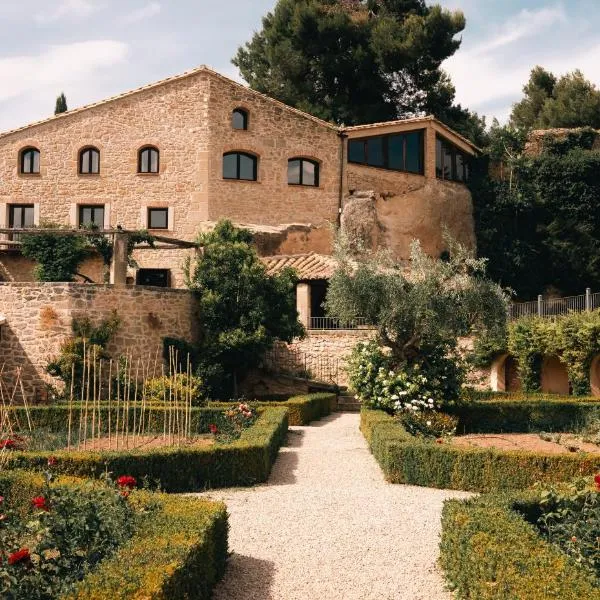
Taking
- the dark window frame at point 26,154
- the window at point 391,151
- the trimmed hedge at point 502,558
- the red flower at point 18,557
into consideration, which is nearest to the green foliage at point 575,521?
the trimmed hedge at point 502,558

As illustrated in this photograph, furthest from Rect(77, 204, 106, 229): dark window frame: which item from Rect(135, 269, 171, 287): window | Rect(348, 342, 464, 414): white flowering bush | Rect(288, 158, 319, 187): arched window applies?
Rect(348, 342, 464, 414): white flowering bush

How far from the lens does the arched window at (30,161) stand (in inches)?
1085

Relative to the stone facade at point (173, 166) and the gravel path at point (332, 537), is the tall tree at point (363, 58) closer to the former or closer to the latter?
the stone facade at point (173, 166)

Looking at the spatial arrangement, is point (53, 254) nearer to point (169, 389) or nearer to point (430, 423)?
point (169, 389)

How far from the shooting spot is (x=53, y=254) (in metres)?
24.0

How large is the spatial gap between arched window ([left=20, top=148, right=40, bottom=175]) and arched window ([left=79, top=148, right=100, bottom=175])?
171 centimetres

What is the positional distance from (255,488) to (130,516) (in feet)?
13.1

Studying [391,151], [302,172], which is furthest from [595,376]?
[302,172]

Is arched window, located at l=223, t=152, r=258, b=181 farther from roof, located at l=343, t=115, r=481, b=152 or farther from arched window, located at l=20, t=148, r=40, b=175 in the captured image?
arched window, located at l=20, t=148, r=40, b=175

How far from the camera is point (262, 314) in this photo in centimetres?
2020

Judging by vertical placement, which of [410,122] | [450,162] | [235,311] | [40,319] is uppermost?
[410,122]

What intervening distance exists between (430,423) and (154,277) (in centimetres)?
1575

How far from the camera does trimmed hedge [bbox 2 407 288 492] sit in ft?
31.0

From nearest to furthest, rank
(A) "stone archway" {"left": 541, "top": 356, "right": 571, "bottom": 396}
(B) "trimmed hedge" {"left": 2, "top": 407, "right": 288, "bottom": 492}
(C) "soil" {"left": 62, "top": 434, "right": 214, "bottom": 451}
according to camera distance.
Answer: (B) "trimmed hedge" {"left": 2, "top": 407, "right": 288, "bottom": 492}, (C) "soil" {"left": 62, "top": 434, "right": 214, "bottom": 451}, (A) "stone archway" {"left": 541, "top": 356, "right": 571, "bottom": 396}
